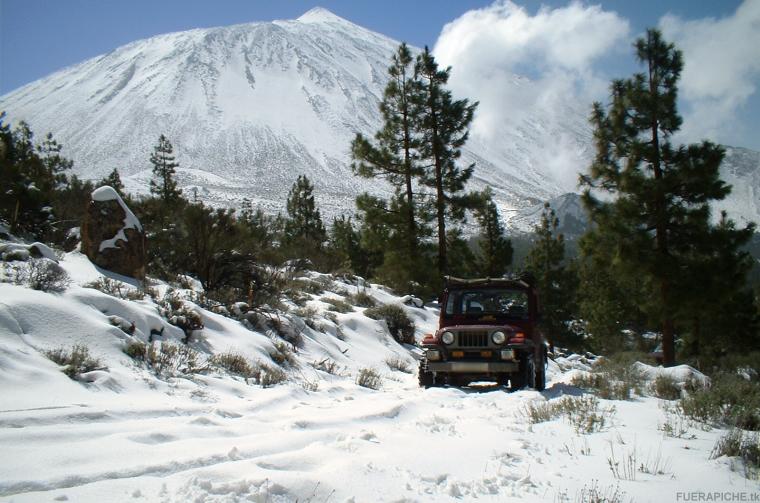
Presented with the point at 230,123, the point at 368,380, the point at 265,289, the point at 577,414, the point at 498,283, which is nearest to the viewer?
the point at 577,414

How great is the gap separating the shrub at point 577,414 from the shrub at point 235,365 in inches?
141

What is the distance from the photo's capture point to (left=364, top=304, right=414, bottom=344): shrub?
47.3 ft

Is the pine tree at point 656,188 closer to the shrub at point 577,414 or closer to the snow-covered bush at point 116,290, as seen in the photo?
the shrub at point 577,414

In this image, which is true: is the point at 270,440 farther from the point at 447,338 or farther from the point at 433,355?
the point at 447,338

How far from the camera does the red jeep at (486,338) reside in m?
8.11

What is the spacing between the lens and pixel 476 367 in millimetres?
8039

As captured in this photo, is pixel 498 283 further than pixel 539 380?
Yes

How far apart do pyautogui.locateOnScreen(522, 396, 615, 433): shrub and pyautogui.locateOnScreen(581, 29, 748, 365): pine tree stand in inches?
449

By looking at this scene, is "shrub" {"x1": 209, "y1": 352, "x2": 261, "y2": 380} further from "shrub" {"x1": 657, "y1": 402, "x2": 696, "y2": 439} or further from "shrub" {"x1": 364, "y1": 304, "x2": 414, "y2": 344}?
"shrub" {"x1": 364, "y1": 304, "x2": 414, "y2": 344}

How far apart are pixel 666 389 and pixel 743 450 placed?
3.50 meters

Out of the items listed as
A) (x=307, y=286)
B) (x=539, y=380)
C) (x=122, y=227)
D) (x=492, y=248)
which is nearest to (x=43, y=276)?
(x=122, y=227)

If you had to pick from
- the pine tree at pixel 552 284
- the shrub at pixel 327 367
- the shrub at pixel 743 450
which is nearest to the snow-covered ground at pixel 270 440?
the shrub at pixel 743 450

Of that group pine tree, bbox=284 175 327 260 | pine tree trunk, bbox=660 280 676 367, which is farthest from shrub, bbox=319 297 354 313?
pine tree, bbox=284 175 327 260

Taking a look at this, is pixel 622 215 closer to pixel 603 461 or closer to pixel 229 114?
pixel 603 461
